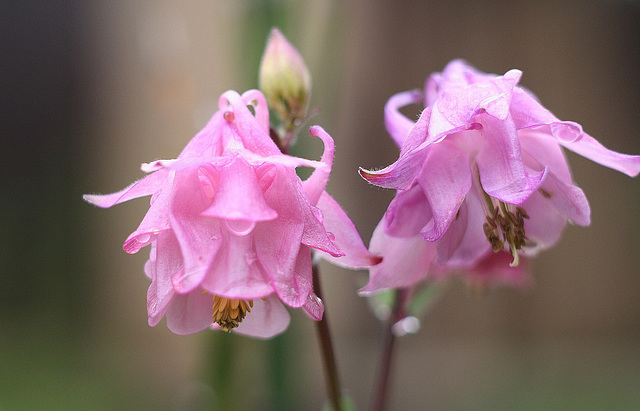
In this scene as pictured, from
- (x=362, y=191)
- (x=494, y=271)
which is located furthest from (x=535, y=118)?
(x=362, y=191)

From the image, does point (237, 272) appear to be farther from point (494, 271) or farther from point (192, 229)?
point (494, 271)

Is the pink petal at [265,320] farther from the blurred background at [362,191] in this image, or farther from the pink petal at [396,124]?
the blurred background at [362,191]

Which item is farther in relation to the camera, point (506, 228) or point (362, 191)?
point (362, 191)

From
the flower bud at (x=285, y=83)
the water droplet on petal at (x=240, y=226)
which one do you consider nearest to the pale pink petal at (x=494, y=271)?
the flower bud at (x=285, y=83)

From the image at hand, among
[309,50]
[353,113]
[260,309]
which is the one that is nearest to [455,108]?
[260,309]

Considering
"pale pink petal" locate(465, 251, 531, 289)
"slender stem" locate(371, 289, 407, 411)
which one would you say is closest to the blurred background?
"pale pink petal" locate(465, 251, 531, 289)

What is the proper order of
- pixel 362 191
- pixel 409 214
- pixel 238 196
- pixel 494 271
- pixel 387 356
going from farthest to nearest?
pixel 362 191
pixel 494 271
pixel 387 356
pixel 409 214
pixel 238 196

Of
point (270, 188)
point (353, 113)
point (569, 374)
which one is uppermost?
point (270, 188)

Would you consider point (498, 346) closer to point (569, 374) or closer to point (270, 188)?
point (569, 374)
